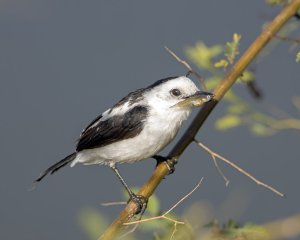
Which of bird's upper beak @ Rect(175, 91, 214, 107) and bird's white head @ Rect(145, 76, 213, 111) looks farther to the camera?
bird's white head @ Rect(145, 76, 213, 111)

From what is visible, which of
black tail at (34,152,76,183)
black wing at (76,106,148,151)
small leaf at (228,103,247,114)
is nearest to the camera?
small leaf at (228,103,247,114)

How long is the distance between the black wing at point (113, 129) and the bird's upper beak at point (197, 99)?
18 cm

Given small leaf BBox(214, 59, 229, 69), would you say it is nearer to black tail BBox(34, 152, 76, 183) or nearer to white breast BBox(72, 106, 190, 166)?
white breast BBox(72, 106, 190, 166)

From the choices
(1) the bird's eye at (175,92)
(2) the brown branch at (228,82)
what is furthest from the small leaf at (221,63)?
(1) the bird's eye at (175,92)

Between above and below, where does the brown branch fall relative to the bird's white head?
above

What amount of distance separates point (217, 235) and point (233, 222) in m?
0.13

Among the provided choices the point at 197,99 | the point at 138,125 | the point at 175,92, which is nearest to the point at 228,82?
the point at 197,99

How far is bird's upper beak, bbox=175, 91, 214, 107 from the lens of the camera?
1533mm

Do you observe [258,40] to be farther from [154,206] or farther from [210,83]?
[154,206]

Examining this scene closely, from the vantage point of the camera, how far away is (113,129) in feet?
7.57

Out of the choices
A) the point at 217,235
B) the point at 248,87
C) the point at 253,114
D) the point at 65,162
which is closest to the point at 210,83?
the point at 248,87

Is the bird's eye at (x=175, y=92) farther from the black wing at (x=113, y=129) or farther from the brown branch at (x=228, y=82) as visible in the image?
the brown branch at (x=228, y=82)

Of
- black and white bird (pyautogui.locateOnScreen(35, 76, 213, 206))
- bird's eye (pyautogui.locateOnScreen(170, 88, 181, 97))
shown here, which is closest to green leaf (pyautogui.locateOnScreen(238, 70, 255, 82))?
black and white bird (pyautogui.locateOnScreen(35, 76, 213, 206))

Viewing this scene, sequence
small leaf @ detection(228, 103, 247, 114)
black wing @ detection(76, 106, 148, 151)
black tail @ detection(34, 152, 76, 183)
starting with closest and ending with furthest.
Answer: small leaf @ detection(228, 103, 247, 114)
black tail @ detection(34, 152, 76, 183)
black wing @ detection(76, 106, 148, 151)
